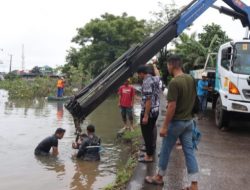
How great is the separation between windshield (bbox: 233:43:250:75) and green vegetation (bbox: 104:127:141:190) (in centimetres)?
323

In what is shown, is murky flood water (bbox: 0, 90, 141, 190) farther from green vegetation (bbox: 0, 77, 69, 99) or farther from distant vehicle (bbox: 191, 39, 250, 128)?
green vegetation (bbox: 0, 77, 69, 99)

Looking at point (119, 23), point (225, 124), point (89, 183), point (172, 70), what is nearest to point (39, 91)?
point (119, 23)

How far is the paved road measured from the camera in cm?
696

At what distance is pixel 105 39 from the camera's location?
37.1 metres

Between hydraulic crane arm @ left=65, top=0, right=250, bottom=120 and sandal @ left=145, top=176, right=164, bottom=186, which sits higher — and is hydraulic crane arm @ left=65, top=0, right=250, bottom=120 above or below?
above

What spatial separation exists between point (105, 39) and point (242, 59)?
85.8 ft

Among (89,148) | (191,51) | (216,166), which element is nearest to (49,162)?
(89,148)

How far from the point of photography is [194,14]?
477 inches

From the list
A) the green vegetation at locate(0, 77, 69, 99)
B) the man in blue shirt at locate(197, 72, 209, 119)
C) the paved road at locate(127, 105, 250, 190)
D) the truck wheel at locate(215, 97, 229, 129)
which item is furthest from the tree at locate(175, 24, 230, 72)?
the paved road at locate(127, 105, 250, 190)

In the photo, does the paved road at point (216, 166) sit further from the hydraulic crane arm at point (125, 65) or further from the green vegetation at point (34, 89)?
the green vegetation at point (34, 89)

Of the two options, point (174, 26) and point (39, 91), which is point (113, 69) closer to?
point (174, 26)

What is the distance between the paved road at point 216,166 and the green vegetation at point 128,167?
0.15 m

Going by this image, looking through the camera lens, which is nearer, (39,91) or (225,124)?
(225,124)

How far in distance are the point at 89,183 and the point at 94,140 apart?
1778 mm
